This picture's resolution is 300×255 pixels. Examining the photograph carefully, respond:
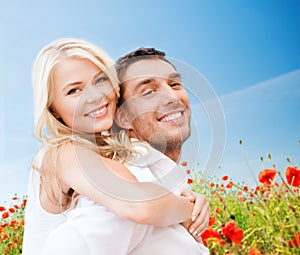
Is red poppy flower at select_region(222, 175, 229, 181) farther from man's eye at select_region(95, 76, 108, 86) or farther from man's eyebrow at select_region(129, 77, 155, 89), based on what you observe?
man's eye at select_region(95, 76, 108, 86)

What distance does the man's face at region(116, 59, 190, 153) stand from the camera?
1.30 m

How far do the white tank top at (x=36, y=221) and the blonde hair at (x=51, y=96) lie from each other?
0.19 feet

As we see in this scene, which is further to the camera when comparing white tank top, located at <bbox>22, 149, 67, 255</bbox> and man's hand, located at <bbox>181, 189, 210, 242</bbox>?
white tank top, located at <bbox>22, 149, 67, 255</bbox>

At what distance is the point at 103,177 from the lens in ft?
3.55

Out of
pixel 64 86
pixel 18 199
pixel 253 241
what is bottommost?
pixel 18 199

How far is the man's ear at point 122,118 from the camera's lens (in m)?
1.34

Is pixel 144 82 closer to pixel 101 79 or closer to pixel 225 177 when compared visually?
pixel 101 79

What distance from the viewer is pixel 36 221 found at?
4.27ft

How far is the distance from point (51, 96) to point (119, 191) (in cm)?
35

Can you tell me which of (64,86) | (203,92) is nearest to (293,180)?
(203,92)

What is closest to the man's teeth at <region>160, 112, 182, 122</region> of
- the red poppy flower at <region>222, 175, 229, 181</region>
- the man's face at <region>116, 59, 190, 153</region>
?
the man's face at <region>116, 59, 190, 153</region>

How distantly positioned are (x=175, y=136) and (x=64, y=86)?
34 cm

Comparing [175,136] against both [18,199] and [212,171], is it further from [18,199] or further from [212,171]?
[18,199]

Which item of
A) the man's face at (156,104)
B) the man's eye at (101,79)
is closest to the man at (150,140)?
the man's face at (156,104)
